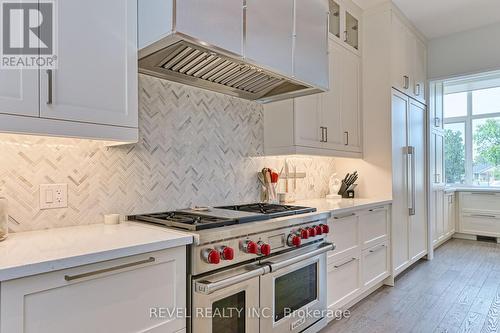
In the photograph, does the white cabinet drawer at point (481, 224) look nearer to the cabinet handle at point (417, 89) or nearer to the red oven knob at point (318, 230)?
the cabinet handle at point (417, 89)

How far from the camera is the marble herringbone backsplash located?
4.91 feet

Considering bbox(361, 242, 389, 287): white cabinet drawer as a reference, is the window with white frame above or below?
above

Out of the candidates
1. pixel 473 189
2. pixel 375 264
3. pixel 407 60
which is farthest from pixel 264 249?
pixel 473 189

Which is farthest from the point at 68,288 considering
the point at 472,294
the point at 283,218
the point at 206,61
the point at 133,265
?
the point at 472,294

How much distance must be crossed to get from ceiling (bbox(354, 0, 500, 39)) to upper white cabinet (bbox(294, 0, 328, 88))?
132 centimetres

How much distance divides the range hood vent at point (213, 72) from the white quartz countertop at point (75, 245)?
0.92 meters

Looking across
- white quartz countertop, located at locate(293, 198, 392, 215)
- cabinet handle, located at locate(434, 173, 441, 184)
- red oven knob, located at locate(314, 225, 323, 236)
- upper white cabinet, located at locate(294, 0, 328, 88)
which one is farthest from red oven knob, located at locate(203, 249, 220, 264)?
cabinet handle, located at locate(434, 173, 441, 184)

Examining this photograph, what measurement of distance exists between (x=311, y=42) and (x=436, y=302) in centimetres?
253

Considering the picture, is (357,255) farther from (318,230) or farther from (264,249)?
(264,249)

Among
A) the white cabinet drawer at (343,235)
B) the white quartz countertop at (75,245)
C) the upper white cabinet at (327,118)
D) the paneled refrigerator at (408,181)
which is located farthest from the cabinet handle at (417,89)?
the white quartz countertop at (75,245)

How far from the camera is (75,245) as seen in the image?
1214 millimetres

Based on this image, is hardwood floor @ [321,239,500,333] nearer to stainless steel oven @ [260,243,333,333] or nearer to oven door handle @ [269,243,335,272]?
stainless steel oven @ [260,243,333,333]

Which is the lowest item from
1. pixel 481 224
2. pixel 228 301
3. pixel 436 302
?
pixel 436 302

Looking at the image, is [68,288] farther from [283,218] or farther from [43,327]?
[283,218]
